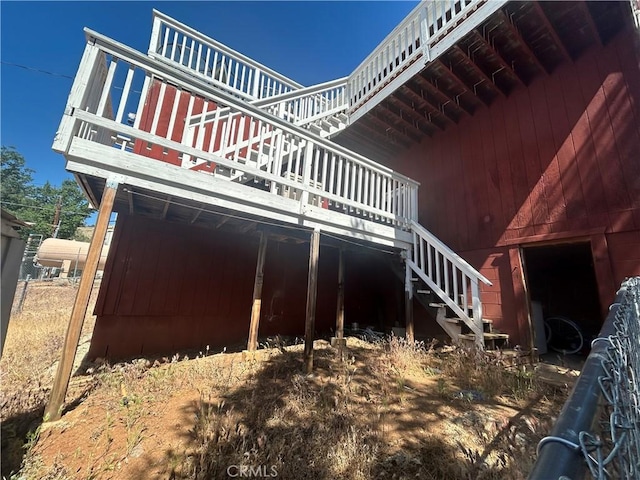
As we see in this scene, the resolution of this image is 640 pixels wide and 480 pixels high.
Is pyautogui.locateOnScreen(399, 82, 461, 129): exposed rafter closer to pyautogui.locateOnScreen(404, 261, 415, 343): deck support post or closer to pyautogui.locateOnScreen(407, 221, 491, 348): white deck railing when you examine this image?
pyautogui.locateOnScreen(407, 221, 491, 348): white deck railing

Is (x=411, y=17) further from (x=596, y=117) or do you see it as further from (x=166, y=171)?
(x=166, y=171)

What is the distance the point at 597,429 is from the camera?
0.59m

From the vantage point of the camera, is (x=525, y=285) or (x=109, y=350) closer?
(x=109, y=350)

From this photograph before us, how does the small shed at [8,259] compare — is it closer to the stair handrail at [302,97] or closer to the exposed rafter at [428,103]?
the stair handrail at [302,97]

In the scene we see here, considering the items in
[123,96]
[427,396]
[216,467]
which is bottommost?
[216,467]

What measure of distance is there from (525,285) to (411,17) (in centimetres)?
519

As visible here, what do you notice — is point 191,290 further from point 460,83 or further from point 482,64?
point 482,64

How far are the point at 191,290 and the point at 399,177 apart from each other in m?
4.40

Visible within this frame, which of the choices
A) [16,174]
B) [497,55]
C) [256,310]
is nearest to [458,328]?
[256,310]

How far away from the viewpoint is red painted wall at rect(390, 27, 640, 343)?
393 centimetres

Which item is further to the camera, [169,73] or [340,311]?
[340,311]

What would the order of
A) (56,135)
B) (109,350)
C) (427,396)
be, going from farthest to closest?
(109,350) < (427,396) < (56,135)

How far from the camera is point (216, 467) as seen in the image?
76.9 inches

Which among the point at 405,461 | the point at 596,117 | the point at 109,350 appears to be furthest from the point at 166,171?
the point at 596,117
